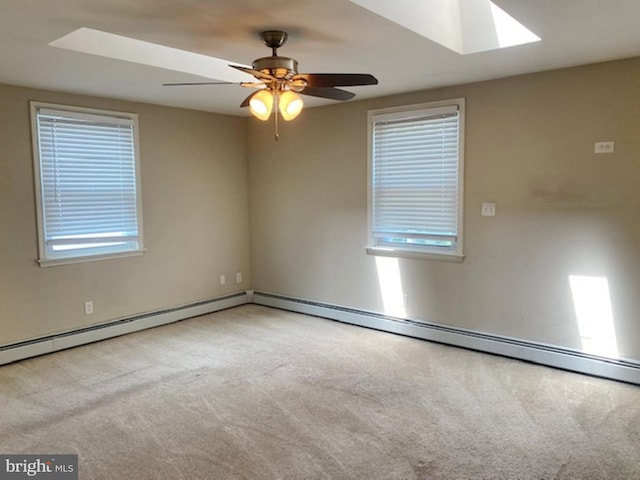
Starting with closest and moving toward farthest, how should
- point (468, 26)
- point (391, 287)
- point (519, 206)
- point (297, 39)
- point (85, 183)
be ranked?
1. point (297, 39)
2. point (468, 26)
3. point (519, 206)
4. point (85, 183)
5. point (391, 287)

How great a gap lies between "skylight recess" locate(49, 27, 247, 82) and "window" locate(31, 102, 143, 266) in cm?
134

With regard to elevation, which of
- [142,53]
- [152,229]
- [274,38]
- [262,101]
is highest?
[142,53]

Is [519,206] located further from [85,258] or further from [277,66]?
[85,258]

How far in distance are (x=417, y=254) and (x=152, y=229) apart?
278 cm

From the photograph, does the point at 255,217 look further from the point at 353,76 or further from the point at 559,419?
the point at 559,419

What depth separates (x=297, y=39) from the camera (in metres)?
2.83

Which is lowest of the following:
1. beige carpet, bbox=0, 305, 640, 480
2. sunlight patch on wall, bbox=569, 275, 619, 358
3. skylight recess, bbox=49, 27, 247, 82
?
beige carpet, bbox=0, 305, 640, 480

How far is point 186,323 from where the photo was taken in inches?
201

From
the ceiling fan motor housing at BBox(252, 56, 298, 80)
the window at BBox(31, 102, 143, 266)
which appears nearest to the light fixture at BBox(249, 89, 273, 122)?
the ceiling fan motor housing at BBox(252, 56, 298, 80)

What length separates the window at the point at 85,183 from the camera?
4125 millimetres

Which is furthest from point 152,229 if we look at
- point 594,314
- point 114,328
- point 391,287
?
point 594,314

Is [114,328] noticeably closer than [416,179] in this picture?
No

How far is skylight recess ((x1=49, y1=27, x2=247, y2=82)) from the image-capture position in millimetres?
2975

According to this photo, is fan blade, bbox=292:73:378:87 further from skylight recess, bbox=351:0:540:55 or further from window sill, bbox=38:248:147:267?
window sill, bbox=38:248:147:267
